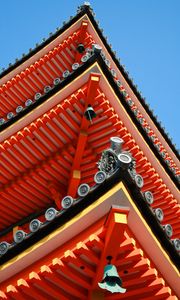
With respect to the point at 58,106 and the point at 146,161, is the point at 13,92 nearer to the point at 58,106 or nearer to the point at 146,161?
the point at 58,106

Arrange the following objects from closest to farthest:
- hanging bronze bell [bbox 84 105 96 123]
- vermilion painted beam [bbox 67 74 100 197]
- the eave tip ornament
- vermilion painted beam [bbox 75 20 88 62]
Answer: the eave tip ornament, hanging bronze bell [bbox 84 105 96 123], vermilion painted beam [bbox 67 74 100 197], vermilion painted beam [bbox 75 20 88 62]

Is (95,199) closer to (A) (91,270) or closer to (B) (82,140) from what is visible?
(A) (91,270)

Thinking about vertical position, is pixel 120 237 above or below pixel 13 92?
below

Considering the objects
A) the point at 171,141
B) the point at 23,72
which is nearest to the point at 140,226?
the point at 171,141

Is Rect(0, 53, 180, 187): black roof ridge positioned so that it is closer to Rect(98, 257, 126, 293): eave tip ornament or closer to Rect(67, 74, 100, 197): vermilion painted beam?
Rect(67, 74, 100, 197): vermilion painted beam

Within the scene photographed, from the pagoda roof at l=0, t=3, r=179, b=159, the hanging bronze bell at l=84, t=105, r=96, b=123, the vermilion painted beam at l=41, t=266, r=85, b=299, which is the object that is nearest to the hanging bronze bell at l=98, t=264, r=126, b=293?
the vermilion painted beam at l=41, t=266, r=85, b=299

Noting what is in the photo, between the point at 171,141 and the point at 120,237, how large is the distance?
10246 millimetres

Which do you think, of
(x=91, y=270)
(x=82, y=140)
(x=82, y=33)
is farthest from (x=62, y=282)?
(x=82, y=33)

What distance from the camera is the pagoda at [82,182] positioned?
249 inches

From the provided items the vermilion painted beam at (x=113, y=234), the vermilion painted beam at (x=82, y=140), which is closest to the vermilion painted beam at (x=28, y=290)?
the vermilion painted beam at (x=113, y=234)

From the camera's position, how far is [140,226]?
644 cm

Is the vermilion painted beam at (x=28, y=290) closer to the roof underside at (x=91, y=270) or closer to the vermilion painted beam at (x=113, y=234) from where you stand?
the roof underside at (x=91, y=270)

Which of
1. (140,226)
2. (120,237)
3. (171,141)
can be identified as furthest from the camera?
(171,141)

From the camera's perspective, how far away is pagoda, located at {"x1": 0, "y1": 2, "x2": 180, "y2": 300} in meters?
6.32
